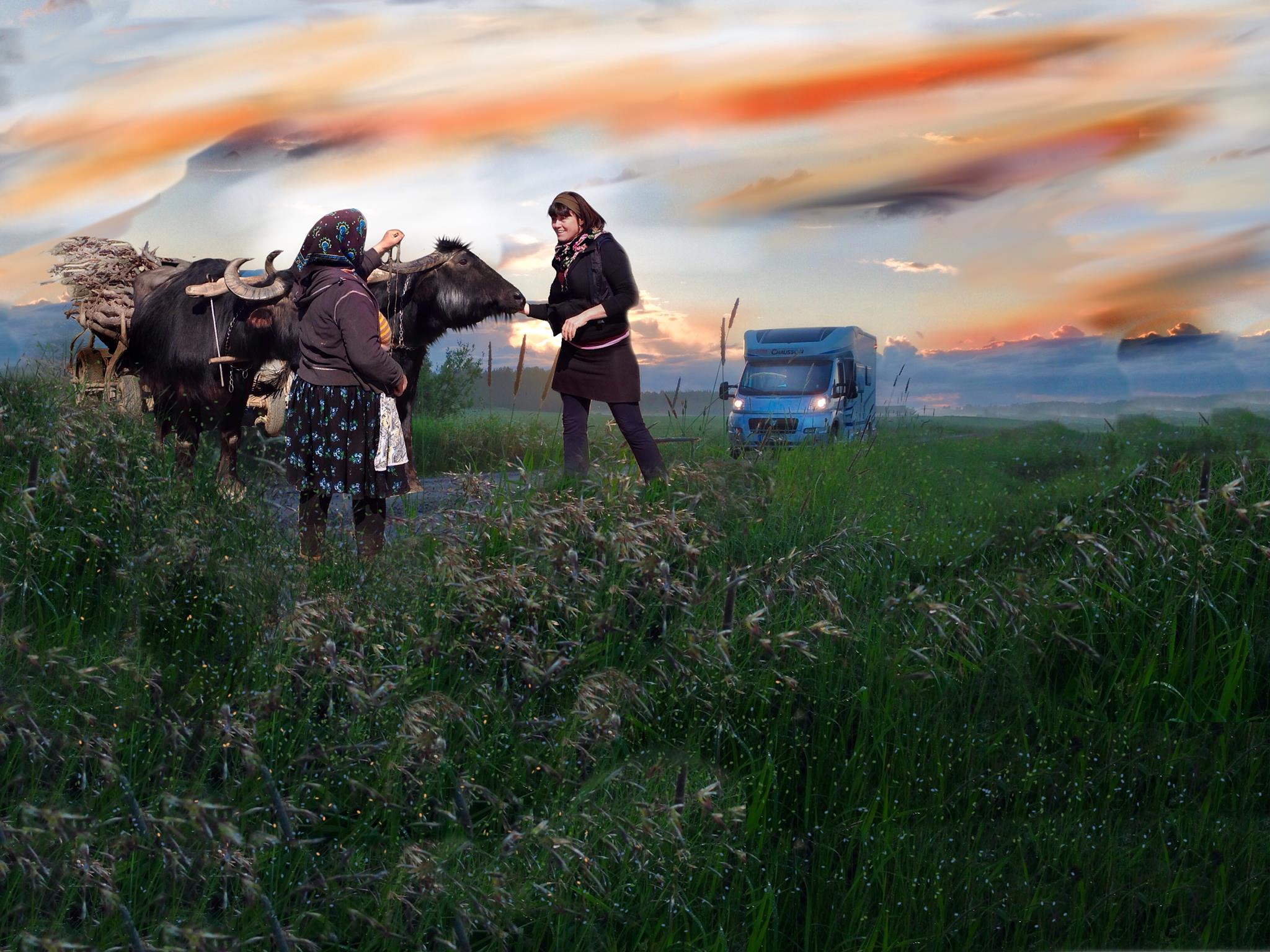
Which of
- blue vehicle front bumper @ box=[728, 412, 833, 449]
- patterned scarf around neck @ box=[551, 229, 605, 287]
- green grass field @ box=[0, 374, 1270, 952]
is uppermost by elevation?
patterned scarf around neck @ box=[551, 229, 605, 287]

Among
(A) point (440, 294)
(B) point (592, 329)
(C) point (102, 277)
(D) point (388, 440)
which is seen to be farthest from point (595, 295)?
(C) point (102, 277)

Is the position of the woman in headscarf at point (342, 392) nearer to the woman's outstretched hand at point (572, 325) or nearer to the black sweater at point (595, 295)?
the woman's outstretched hand at point (572, 325)

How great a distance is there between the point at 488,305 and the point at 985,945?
7470 mm

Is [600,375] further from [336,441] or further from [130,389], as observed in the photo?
[130,389]

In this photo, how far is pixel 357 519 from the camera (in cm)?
607

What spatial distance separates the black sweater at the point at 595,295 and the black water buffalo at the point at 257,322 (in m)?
1.98

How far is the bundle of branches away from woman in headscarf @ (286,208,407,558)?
572 cm

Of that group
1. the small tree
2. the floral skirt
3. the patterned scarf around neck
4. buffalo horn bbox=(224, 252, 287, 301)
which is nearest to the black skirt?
the patterned scarf around neck

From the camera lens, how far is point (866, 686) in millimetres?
3461

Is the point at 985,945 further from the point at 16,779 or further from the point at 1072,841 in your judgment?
the point at 16,779

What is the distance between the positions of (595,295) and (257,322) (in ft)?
11.5

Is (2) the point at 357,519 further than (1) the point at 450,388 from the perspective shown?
No

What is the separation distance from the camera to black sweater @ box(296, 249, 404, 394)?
18.5 ft

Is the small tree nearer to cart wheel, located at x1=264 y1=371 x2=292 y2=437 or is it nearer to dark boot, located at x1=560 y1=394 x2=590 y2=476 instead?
cart wheel, located at x1=264 y1=371 x2=292 y2=437
